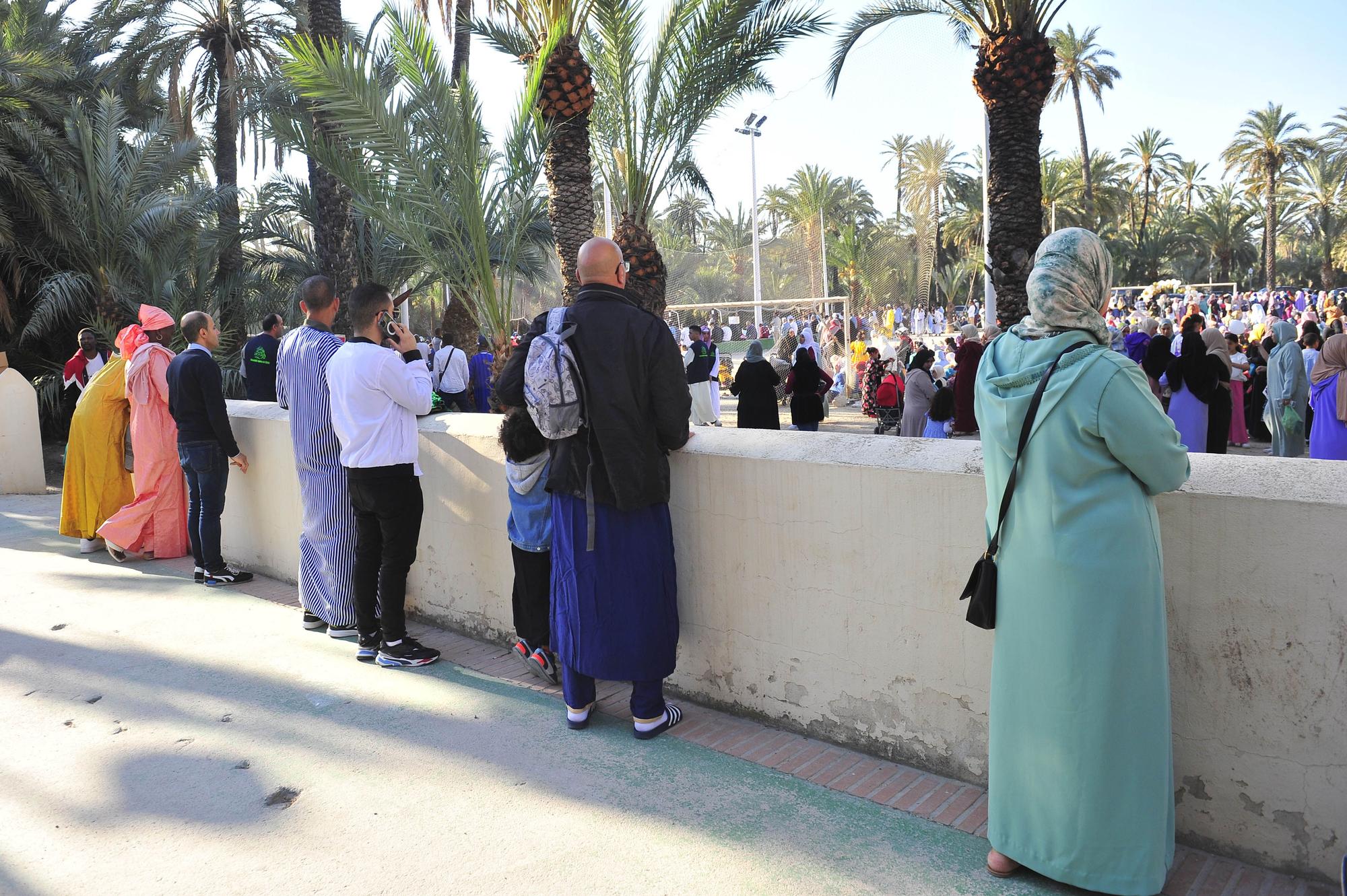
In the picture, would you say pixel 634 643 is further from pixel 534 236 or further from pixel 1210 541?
pixel 534 236

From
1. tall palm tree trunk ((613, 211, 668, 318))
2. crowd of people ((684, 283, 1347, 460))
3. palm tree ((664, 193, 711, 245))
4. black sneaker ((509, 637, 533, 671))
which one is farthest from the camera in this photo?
palm tree ((664, 193, 711, 245))

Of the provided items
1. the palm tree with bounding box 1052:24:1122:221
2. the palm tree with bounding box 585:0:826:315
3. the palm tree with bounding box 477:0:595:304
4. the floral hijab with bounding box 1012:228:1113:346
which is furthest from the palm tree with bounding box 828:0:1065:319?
the palm tree with bounding box 1052:24:1122:221

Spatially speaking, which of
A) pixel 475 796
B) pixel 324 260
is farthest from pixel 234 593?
pixel 324 260

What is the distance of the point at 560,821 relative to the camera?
3238mm

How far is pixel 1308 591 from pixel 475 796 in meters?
2.62

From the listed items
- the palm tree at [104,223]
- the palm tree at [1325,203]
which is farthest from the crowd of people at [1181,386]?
the palm tree at [1325,203]

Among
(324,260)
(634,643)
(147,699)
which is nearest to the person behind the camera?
(634,643)

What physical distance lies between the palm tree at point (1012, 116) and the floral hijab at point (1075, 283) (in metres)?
8.52

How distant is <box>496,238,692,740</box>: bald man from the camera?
147 inches

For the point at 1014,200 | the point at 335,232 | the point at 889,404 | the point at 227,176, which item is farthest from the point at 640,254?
the point at 227,176

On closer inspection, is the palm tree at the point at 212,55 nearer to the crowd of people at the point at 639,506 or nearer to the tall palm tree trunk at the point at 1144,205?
the crowd of people at the point at 639,506

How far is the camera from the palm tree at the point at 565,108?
10.1 metres

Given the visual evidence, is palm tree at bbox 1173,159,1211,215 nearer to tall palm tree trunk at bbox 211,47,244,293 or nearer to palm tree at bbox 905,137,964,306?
palm tree at bbox 905,137,964,306

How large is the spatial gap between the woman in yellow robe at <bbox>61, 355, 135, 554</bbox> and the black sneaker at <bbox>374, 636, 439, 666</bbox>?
165 inches
